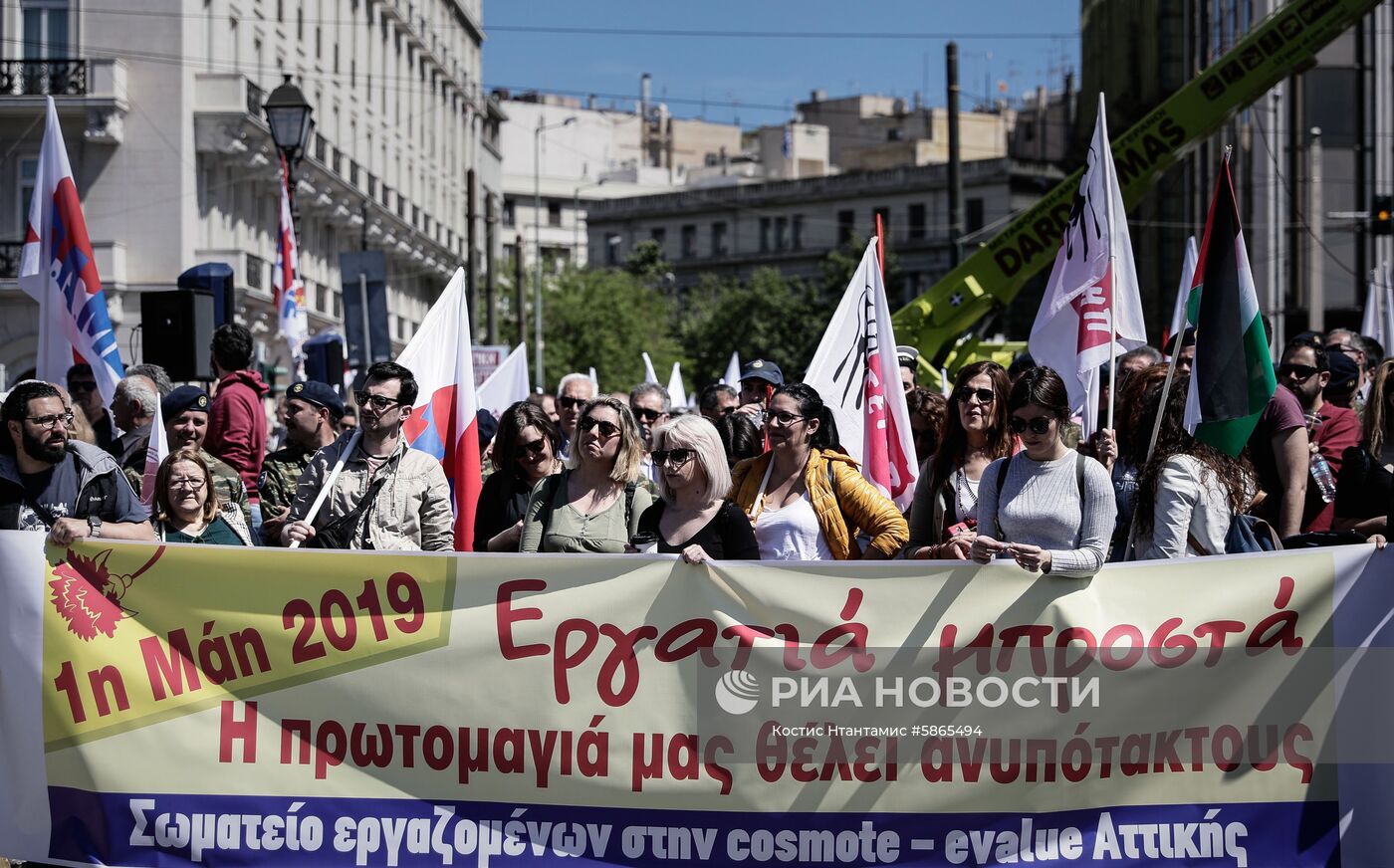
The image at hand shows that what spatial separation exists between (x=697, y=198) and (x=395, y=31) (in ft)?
118

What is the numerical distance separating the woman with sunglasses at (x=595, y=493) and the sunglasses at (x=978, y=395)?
4.20 ft

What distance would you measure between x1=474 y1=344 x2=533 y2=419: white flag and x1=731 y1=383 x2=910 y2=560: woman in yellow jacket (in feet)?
19.8

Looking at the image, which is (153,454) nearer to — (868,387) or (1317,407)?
(868,387)

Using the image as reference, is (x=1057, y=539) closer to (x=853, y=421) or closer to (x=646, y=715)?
(x=646, y=715)

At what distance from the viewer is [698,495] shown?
609cm

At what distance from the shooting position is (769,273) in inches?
2943

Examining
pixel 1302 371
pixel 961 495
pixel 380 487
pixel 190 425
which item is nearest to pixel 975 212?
pixel 1302 371

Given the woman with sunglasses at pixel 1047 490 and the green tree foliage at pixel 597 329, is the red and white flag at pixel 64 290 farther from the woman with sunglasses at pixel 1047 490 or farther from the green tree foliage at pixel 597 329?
the green tree foliage at pixel 597 329

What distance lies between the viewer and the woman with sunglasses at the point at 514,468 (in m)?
7.27

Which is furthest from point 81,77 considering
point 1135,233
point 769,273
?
point 769,273

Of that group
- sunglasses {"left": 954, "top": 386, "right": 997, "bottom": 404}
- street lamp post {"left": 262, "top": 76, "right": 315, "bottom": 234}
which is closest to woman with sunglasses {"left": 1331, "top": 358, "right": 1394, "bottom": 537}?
sunglasses {"left": 954, "top": 386, "right": 997, "bottom": 404}

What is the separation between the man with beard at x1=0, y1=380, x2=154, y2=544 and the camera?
20.6ft

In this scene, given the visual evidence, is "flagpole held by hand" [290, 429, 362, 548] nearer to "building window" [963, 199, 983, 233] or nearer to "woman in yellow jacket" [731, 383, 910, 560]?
"woman in yellow jacket" [731, 383, 910, 560]

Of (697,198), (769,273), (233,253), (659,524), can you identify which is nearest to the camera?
(659,524)
